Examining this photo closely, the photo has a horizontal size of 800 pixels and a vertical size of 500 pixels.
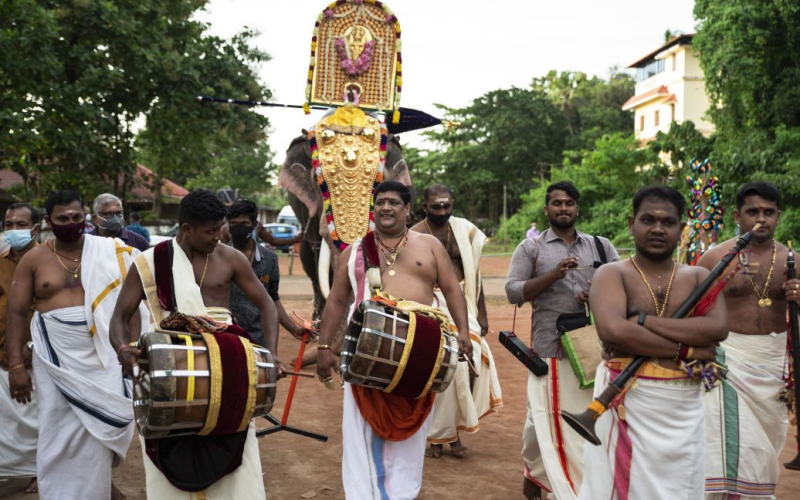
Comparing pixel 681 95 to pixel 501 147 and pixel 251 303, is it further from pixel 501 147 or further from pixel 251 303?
pixel 251 303

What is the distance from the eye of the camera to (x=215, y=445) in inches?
155

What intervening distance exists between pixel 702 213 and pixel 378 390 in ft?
32.8

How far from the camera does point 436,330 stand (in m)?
4.46

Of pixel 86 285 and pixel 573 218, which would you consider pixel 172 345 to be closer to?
pixel 86 285

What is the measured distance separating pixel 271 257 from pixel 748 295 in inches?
137

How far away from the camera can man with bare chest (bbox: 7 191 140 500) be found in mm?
5035

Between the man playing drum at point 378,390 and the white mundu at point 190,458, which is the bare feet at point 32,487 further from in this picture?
the man playing drum at point 378,390

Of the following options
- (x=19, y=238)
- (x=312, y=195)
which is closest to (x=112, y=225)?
(x=19, y=238)

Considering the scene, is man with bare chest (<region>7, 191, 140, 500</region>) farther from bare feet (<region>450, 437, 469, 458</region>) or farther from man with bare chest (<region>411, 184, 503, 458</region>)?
bare feet (<region>450, 437, 469, 458</region>)

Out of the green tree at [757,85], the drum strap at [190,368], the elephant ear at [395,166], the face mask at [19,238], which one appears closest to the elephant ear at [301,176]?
the elephant ear at [395,166]

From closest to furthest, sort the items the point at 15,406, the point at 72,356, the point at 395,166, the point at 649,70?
the point at 72,356 < the point at 15,406 < the point at 395,166 < the point at 649,70

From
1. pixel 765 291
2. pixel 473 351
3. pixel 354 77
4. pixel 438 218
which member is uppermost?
pixel 354 77

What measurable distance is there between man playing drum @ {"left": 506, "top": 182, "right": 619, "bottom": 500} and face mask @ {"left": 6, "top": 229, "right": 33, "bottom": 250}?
3354mm

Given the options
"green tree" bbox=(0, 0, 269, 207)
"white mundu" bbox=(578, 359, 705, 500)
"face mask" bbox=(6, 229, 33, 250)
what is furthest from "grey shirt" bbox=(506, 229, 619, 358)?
"green tree" bbox=(0, 0, 269, 207)
